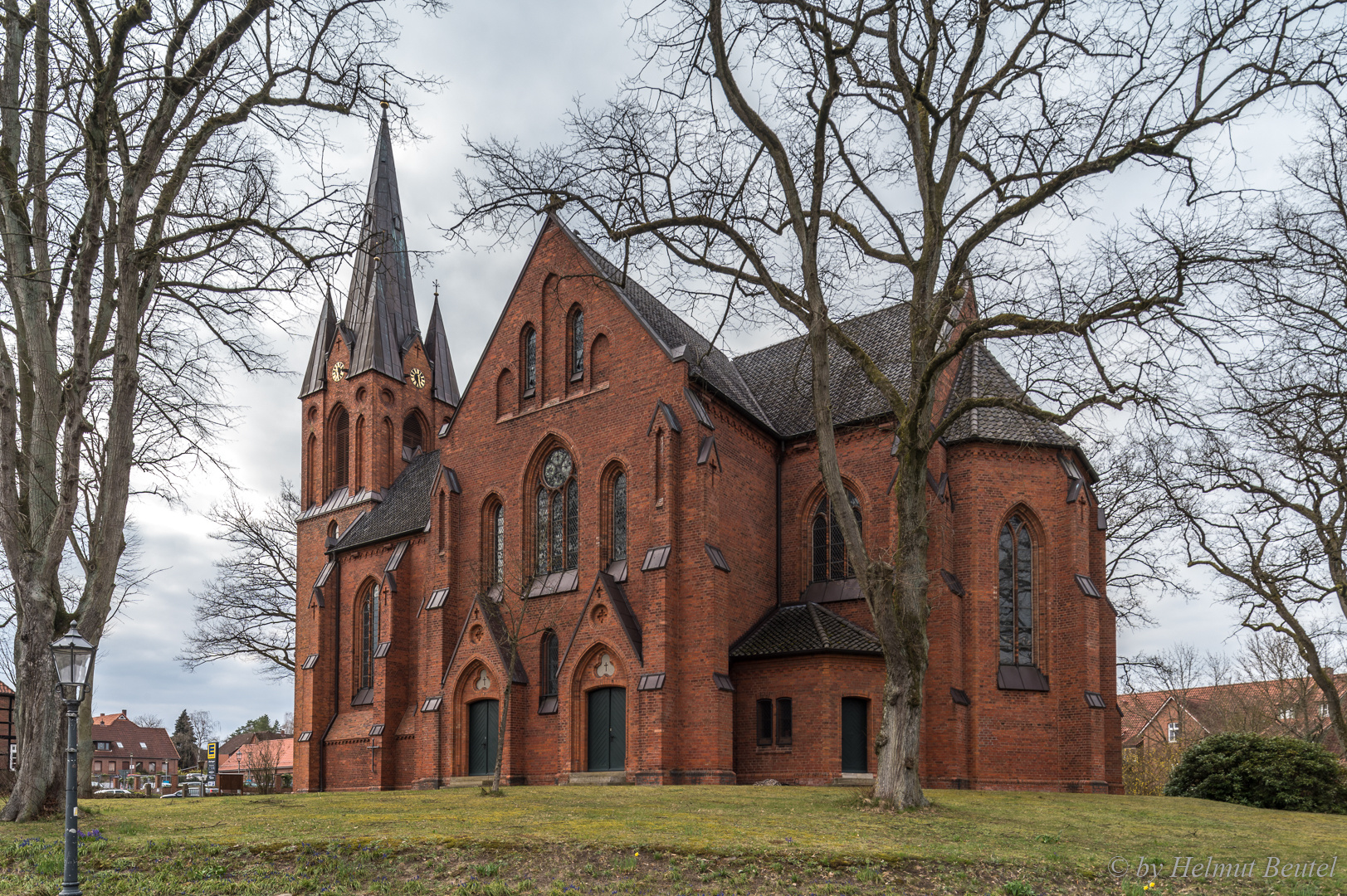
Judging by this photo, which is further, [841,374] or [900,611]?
[841,374]

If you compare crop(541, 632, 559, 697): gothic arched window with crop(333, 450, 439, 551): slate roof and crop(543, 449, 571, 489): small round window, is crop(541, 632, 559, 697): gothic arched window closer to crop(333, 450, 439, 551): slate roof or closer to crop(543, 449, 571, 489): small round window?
crop(543, 449, 571, 489): small round window

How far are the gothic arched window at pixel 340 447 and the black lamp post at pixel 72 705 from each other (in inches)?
1141

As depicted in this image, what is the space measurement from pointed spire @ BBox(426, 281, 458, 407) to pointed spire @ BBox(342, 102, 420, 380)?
1.24 metres

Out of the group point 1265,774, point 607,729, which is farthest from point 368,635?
point 1265,774

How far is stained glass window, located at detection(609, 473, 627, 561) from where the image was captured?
26375 millimetres

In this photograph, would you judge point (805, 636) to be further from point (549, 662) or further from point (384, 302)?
point (384, 302)

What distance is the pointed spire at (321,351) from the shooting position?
134 feet

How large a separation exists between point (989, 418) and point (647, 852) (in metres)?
18.3

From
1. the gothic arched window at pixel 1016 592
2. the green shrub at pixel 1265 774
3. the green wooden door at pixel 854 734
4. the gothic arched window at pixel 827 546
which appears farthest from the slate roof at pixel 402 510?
the green shrub at pixel 1265 774

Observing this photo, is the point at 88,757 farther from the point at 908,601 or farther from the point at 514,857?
the point at 908,601

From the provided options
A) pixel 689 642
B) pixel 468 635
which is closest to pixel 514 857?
pixel 689 642

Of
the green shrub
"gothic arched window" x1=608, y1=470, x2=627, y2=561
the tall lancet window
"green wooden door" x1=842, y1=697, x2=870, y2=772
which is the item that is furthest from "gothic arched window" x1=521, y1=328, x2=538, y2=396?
the green shrub

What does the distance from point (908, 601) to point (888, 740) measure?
2229mm

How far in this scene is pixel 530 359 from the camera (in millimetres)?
29484
